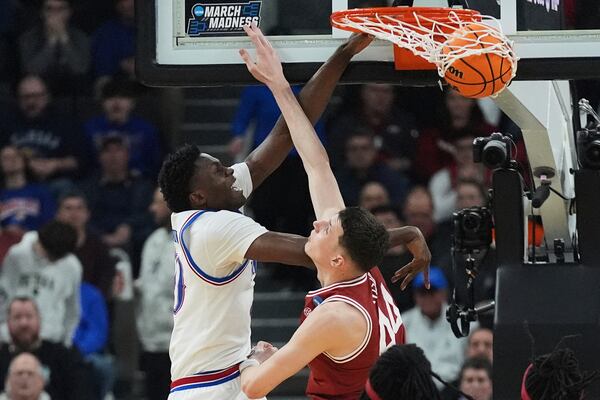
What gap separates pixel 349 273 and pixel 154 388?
4.61 m

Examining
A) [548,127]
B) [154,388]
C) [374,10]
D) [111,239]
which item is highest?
[374,10]

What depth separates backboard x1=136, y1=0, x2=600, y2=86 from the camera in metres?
5.08

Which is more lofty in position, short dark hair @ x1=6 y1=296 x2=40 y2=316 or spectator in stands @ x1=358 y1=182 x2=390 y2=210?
spectator in stands @ x1=358 y1=182 x2=390 y2=210

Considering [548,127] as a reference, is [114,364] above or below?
below

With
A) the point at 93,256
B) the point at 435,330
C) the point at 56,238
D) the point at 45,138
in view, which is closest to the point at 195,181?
the point at 435,330

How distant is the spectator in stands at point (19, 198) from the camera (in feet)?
33.0

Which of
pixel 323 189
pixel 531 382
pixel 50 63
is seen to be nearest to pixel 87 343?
pixel 50 63

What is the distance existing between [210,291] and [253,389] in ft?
1.75

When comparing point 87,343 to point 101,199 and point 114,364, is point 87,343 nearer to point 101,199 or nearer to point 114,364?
point 114,364

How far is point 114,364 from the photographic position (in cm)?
950

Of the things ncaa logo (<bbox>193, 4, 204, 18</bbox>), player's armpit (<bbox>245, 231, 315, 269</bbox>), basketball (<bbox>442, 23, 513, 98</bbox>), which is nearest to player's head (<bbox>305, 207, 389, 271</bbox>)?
player's armpit (<bbox>245, 231, 315, 269</bbox>)

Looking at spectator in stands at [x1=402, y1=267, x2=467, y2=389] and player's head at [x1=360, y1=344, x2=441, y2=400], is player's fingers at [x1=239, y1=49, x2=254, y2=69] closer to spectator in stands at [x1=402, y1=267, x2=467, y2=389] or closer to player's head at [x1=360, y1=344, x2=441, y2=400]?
player's head at [x1=360, y1=344, x2=441, y2=400]

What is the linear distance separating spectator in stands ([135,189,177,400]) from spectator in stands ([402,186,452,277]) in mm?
1603

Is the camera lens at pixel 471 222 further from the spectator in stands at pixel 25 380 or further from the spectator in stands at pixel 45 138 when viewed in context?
the spectator in stands at pixel 45 138
